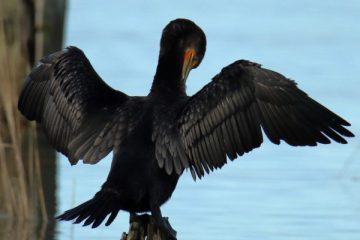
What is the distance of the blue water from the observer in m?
11.7

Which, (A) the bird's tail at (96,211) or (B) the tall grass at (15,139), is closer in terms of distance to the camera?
(A) the bird's tail at (96,211)

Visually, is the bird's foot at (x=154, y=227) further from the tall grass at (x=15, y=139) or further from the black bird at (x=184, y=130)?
the tall grass at (x=15, y=139)

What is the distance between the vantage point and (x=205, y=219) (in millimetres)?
11789

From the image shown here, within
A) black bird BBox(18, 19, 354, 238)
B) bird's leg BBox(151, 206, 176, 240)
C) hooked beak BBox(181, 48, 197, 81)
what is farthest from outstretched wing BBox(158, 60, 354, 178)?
hooked beak BBox(181, 48, 197, 81)

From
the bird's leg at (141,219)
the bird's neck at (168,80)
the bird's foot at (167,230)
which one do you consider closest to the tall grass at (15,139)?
the bird's neck at (168,80)

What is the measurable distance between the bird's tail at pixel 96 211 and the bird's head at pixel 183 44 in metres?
1.18

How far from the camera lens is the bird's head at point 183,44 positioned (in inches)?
369

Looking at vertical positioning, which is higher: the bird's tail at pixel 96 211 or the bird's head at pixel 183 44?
the bird's head at pixel 183 44

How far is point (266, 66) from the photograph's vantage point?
17703 millimetres

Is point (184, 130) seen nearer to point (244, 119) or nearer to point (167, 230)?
point (244, 119)

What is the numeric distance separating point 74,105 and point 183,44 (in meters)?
0.81

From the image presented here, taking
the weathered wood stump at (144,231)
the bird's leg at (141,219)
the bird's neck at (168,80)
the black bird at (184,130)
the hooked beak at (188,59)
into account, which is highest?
the hooked beak at (188,59)

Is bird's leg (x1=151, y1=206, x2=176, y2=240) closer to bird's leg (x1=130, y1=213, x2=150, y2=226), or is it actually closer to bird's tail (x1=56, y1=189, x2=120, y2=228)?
bird's leg (x1=130, y1=213, x2=150, y2=226)

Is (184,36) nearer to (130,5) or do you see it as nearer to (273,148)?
(273,148)
